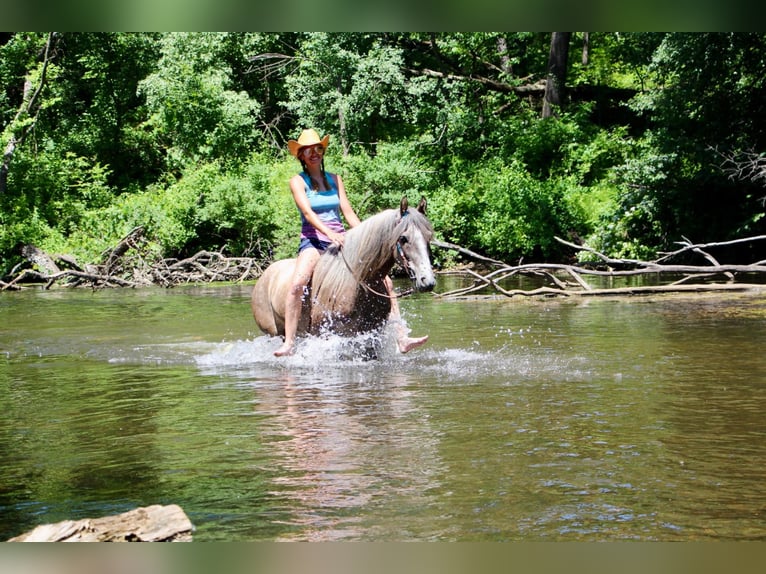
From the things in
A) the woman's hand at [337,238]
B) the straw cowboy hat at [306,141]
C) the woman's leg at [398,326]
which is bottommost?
the woman's leg at [398,326]

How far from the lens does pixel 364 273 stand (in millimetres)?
8008

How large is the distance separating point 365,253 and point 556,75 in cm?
2190

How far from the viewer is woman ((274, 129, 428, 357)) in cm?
838

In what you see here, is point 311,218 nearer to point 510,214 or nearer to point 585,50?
point 510,214

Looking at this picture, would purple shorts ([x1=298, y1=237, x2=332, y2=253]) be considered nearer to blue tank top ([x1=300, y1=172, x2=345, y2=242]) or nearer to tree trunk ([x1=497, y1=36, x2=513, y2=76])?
blue tank top ([x1=300, y1=172, x2=345, y2=242])

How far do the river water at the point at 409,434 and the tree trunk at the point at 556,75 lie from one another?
18.0 meters

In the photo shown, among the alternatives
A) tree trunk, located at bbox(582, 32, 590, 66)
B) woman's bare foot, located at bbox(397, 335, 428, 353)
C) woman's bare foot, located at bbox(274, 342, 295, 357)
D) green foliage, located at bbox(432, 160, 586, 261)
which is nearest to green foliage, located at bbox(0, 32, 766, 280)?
green foliage, located at bbox(432, 160, 586, 261)

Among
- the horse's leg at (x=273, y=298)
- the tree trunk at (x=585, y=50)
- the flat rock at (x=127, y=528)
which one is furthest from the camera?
the tree trunk at (x=585, y=50)

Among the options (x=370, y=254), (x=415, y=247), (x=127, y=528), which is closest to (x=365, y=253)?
(x=370, y=254)

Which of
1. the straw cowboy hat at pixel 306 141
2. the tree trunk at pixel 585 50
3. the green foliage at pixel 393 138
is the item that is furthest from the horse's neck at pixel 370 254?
the tree trunk at pixel 585 50

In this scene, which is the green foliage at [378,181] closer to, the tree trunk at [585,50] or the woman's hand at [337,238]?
the woman's hand at [337,238]

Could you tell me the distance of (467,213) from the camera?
2367cm

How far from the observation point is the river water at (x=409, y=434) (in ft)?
11.8

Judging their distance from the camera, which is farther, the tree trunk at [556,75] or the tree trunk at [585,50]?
the tree trunk at [585,50]
